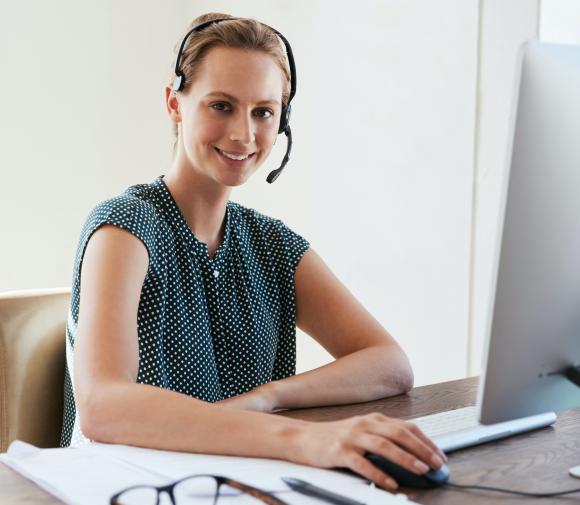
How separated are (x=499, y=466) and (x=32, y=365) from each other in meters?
0.79

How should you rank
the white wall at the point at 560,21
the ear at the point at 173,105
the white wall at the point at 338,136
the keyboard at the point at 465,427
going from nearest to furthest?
the keyboard at the point at 465,427, the ear at the point at 173,105, the white wall at the point at 560,21, the white wall at the point at 338,136

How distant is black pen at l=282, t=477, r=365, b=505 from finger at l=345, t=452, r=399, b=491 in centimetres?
6

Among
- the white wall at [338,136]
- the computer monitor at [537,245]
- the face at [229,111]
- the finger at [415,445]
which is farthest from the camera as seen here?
the white wall at [338,136]

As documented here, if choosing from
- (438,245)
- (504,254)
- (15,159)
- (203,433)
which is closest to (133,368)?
(203,433)

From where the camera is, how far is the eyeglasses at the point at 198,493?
724 mm

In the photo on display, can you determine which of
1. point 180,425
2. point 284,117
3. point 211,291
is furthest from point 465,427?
point 284,117

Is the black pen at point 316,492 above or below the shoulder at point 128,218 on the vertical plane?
below

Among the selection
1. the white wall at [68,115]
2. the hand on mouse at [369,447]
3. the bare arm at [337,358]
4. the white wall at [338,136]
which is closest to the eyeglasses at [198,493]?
the hand on mouse at [369,447]

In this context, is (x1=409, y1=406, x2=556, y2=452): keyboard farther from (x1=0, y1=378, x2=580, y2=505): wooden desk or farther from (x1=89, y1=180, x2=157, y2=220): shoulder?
(x1=89, y1=180, x2=157, y2=220): shoulder

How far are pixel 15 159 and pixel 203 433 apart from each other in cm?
221

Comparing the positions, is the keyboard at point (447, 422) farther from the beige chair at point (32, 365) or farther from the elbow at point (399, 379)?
the beige chair at point (32, 365)

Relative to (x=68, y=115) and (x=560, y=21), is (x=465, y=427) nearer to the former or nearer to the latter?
(x=560, y=21)

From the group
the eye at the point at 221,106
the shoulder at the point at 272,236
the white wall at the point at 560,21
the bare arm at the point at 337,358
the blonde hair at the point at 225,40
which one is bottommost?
the bare arm at the point at 337,358

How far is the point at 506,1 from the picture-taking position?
2168 millimetres
